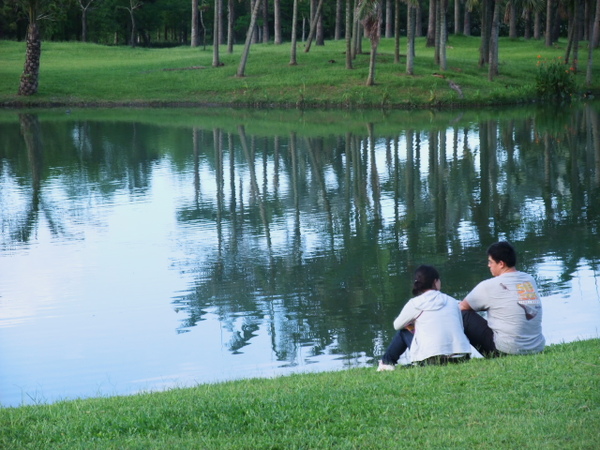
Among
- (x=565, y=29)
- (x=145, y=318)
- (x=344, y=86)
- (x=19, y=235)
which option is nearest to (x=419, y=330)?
(x=145, y=318)

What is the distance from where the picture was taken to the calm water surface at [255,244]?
9695 mm

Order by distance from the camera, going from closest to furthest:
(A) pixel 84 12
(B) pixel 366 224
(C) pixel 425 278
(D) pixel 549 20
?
1. (C) pixel 425 278
2. (B) pixel 366 224
3. (D) pixel 549 20
4. (A) pixel 84 12

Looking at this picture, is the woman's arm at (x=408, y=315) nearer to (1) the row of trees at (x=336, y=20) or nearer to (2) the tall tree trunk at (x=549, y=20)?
(1) the row of trees at (x=336, y=20)

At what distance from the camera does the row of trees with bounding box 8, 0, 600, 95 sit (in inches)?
1826

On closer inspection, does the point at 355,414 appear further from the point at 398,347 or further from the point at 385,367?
the point at 398,347

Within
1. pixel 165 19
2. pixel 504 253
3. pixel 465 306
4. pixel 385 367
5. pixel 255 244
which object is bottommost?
pixel 255 244

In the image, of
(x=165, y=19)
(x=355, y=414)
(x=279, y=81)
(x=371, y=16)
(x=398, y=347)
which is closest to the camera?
(x=355, y=414)

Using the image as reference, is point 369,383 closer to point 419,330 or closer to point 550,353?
point 419,330

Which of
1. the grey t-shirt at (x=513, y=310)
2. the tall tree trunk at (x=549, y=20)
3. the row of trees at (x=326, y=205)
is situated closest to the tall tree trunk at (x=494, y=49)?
the tall tree trunk at (x=549, y=20)

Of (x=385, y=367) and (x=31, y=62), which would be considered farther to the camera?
(x=31, y=62)

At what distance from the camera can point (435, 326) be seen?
7285 millimetres

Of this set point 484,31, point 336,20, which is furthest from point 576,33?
point 336,20

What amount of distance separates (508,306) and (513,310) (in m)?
0.05

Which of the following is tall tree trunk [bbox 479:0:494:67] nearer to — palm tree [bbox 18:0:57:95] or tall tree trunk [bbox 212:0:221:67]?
tall tree trunk [bbox 212:0:221:67]
